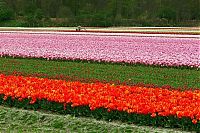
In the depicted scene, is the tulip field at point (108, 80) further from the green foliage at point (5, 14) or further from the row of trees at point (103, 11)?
the green foliage at point (5, 14)

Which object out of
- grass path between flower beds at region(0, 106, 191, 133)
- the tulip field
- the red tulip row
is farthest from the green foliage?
grass path between flower beds at region(0, 106, 191, 133)

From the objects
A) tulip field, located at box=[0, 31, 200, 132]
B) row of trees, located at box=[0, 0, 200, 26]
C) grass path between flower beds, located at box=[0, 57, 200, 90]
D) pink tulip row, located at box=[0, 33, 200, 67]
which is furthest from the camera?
row of trees, located at box=[0, 0, 200, 26]

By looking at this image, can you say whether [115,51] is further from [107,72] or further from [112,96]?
[112,96]

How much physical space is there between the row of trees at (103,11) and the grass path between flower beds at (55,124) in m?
42.1

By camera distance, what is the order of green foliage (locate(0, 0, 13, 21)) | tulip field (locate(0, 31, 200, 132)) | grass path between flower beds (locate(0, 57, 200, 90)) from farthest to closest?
green foliage (locate(0, 0, 13, 21)) < grass path between flower beds (locate(0, 57, 200, 90)) < tulip field (locate(0, 31, 200, 132))

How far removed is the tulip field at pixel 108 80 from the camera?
780 cm

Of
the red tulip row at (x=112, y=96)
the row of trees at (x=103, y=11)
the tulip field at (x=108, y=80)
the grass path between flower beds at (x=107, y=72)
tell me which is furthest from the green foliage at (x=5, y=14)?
the red tulip row at (x=112, y=96)

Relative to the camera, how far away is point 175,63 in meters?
15.1

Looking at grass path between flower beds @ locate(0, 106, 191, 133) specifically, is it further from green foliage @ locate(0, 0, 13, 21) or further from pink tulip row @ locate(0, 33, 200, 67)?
green foliage @ locate(0, 0, 13, 21)

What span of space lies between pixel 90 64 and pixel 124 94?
7461 millimetres

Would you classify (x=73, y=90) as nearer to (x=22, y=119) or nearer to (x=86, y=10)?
(x=22, y=119)

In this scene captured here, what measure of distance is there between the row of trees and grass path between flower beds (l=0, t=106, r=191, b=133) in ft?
138

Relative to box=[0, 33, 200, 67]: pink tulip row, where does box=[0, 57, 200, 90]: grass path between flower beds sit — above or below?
below

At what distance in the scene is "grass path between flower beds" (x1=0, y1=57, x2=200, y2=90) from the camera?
12.4 m
